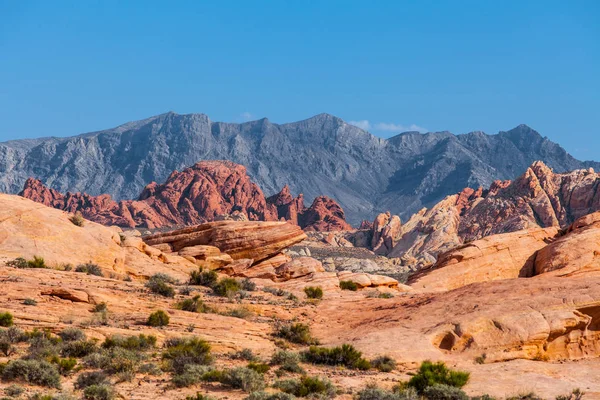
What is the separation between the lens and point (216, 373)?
21188 mm

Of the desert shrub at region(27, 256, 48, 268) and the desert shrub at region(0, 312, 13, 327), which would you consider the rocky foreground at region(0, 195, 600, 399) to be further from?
the desert shrub at region(0, 312, 13, 327)

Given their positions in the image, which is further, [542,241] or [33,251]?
[542,241]

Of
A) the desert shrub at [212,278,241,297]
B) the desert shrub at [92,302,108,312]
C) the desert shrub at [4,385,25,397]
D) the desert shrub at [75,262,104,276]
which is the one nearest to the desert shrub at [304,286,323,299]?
the desert shrub at [212,278,241,297]

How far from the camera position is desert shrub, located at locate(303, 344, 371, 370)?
2488 cm

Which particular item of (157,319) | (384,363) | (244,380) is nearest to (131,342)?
(157,319)

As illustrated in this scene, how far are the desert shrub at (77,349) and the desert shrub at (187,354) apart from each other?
7.44 ft

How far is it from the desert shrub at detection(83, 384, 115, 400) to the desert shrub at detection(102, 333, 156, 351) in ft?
16.7

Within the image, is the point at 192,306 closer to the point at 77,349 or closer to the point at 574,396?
the point at 77,349

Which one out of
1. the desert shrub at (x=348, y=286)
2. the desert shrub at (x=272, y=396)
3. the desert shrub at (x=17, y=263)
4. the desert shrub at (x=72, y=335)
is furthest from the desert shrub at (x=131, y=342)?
the desert shrub at (x=348, y=286)

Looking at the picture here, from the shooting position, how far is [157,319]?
28.2m

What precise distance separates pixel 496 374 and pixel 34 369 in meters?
14.0

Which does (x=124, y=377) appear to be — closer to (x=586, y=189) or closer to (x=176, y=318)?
(x=176, y=318)

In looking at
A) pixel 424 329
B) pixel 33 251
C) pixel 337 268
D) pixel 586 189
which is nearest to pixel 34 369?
pixel 424 329

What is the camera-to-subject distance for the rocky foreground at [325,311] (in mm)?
23422
